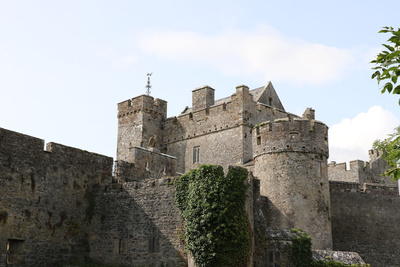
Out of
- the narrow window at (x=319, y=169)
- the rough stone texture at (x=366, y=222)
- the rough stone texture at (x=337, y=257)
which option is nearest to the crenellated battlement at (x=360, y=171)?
the rough stone texture at (x=366, y=222)

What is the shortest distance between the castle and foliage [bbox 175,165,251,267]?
80cm

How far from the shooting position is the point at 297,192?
26766 millimetres

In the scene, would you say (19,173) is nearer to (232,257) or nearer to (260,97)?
(232,257)

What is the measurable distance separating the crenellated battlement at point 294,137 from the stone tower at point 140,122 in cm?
1543

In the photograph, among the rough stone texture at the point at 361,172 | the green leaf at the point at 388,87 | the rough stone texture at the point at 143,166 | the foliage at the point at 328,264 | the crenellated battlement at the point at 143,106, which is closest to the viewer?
the green leaf at the point at 388,87

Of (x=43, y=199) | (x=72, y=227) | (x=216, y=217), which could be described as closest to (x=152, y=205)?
(x=216, y=217)

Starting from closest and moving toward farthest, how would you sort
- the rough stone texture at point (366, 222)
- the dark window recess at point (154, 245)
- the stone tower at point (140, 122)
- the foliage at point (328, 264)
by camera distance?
the foliage at point (328, 264), the dark window recess at point (154, 245), the rough stone texture at point (366, 222), the stone tower at point (140, 122)

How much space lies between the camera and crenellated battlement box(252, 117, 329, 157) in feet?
89.4

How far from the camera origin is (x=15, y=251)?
2228cm

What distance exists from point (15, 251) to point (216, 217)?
27.1 feet

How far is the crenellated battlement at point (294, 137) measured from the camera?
89.4ft

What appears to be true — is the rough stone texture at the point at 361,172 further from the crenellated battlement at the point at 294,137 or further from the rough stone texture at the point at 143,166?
the rough stone texture at the point at 143,166

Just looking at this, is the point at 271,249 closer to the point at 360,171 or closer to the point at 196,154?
the point at 196,154

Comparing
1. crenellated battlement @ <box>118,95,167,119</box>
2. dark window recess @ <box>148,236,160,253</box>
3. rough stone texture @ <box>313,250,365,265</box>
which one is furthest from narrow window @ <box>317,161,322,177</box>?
crenellated battlement @ <box>118,95,167,119</box>
